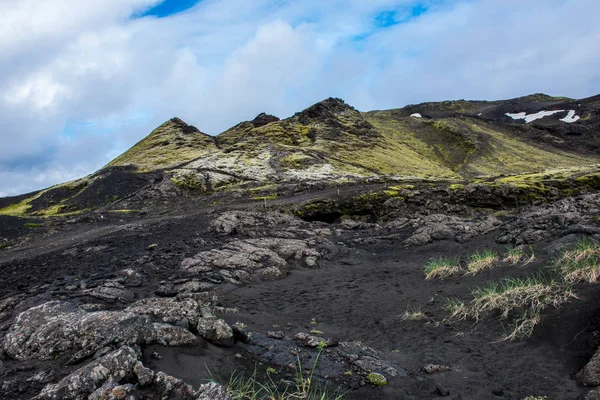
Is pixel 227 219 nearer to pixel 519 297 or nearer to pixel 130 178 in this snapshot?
pixel 519 297

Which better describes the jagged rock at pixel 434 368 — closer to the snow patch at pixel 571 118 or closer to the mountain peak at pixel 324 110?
the mountain peak at pixel 324 110

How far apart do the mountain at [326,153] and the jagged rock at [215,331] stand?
3666cm

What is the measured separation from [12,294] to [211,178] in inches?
1521

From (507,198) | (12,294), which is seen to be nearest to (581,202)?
(507,198)

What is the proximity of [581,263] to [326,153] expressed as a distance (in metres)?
58.3

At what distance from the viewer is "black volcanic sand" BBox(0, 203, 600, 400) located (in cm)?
572

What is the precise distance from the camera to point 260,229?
66.2 feet

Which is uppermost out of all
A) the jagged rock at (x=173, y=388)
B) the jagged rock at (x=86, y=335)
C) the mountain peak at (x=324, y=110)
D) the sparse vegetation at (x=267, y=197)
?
the mountain peak at (x=324, y=110)

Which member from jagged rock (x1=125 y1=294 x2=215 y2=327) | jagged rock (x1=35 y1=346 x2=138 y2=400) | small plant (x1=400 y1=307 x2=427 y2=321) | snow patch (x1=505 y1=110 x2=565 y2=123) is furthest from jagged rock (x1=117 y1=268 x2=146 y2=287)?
snow patch (x1=505 y1=110 x2=565 y2=123)

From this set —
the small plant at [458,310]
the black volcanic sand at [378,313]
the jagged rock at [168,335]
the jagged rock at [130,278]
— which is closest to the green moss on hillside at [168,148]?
the black volcanic sand at [378,313]

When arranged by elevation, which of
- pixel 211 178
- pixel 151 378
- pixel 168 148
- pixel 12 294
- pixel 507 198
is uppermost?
pixel 168 148

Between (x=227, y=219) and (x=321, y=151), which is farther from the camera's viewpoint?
(x=321, y=151)

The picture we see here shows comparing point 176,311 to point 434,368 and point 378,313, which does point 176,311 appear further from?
point 378,313

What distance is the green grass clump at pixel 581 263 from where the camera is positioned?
7750 millimetres
